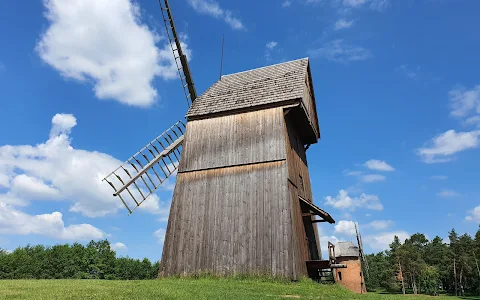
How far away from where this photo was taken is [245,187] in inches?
639

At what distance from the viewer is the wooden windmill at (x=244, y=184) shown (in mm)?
14805

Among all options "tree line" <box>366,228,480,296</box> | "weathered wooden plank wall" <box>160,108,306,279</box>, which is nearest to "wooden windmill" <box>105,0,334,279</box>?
"weathered wooden plank wall" <box>160,108,306,279</box>

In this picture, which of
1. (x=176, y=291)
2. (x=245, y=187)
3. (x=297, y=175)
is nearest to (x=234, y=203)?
(x=245, y=187)

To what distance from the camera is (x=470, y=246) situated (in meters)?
64.9

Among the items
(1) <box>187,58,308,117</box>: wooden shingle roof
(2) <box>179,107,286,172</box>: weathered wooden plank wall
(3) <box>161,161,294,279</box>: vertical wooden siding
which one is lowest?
(3) <box>161,161,294,279</box>: vertical wooden siding

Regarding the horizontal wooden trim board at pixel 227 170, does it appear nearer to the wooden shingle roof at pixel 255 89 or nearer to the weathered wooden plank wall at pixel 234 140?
the weathered wooden plank wall at pixel 234 140

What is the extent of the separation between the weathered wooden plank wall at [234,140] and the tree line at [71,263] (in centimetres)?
5649

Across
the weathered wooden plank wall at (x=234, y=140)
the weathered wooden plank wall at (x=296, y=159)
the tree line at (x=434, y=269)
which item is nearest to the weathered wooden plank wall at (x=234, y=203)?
the weathered wooden plank wall at (x=234, y=140)

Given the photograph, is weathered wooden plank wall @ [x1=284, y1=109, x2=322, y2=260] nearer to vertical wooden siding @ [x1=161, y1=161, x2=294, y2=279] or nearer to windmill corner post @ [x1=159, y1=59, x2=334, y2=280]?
windmill corner post @ [x1=159, y1=59, x2=334, y2=280]

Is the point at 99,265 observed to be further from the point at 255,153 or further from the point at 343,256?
the point at 255,153

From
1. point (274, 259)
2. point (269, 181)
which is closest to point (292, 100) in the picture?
point (269, 181)

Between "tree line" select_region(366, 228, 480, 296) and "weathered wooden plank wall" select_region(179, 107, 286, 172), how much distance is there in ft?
180

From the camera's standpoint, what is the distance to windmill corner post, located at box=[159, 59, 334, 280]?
14766 mm

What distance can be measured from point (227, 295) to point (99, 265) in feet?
240
